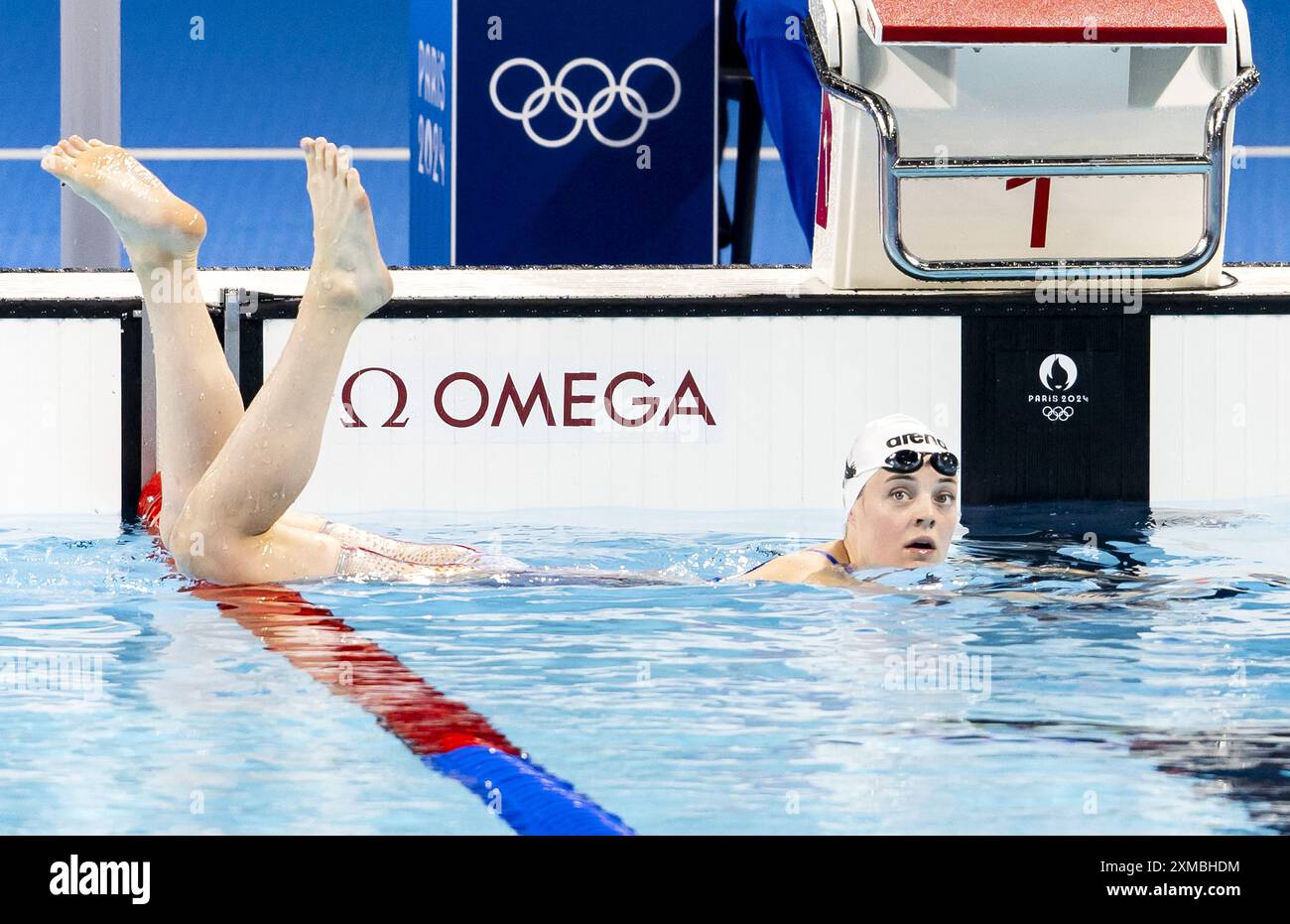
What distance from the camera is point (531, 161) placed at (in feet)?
27.0

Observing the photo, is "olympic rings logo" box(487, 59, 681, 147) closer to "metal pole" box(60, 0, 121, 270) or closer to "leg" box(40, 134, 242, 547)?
"metal pole" box(60, 0, 121, 270)

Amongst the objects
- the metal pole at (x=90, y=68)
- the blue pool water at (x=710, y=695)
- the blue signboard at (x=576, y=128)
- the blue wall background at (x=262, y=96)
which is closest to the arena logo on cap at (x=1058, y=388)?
the blue pool water at (x=710, y=695)

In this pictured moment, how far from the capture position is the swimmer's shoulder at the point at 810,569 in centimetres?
468

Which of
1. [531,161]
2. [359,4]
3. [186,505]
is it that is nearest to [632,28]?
[531,161]

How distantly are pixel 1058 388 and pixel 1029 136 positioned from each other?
2.81 feet

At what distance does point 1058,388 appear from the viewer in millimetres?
6281

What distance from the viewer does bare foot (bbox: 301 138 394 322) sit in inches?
166

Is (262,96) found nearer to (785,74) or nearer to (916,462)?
(785,74)

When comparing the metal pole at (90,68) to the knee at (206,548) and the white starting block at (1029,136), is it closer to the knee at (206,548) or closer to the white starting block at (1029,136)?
the white starting block at (1029,136)

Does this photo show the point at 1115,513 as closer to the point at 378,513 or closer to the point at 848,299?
the point at 848,299

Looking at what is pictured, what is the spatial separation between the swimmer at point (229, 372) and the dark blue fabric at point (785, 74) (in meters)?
3.86

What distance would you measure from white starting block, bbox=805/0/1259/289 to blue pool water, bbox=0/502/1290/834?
120cm

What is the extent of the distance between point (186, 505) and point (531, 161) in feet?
13.9
